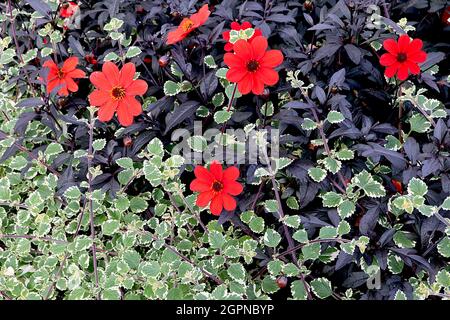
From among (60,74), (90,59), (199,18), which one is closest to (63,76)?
(60,74)

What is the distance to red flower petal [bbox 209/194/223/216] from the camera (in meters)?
1.36

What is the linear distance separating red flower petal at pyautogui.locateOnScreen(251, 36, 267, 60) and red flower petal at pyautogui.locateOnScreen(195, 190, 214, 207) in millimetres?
354

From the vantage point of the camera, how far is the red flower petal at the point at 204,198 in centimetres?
136

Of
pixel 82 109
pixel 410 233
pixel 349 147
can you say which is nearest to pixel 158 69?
pixel 82 109

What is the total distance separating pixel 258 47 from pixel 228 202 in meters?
0.39

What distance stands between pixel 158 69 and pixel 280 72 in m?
0.36

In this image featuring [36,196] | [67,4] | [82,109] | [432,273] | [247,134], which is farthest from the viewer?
[67,4]

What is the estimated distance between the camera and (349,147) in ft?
4.83

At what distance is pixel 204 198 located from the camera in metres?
1.37

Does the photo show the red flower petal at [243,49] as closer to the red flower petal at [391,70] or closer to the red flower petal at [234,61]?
the red flower petal at [234,61]

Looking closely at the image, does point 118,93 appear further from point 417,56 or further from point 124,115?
point 417,56

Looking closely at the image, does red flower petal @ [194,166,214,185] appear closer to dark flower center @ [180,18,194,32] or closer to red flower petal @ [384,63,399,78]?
dark flower center @ [180,18,194,32]

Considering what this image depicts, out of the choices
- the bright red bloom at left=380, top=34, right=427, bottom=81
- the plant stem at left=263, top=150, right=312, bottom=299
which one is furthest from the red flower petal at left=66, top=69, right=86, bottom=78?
the bright red bloom at left=380, top=34, right=427, bottom=81
